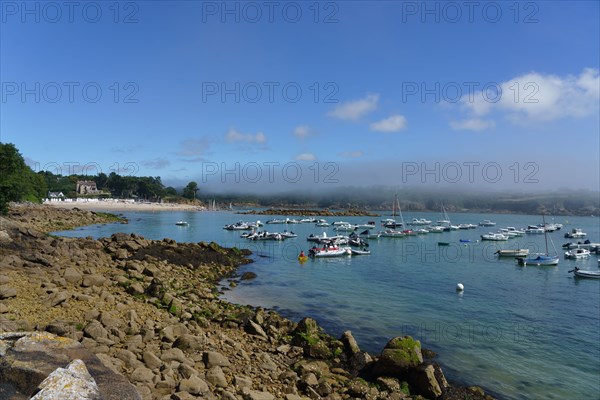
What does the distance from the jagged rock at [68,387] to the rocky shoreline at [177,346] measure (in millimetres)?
121

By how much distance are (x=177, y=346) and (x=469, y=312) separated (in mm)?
19721

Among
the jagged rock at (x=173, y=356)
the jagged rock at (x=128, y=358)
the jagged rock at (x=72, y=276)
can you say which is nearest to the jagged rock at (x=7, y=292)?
the jagged rock at (x=72, y=276)

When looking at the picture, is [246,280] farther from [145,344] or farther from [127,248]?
[145,344]

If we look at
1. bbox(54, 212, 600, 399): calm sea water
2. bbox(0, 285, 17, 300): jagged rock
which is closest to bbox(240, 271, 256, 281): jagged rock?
bbox(54, 212, 600, 399): calm sea water

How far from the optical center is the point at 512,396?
516 inches

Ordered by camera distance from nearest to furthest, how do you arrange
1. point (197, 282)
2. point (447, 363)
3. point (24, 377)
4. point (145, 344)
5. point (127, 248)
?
point (24, 377), point (145, 344), point (447, 363), point (197, 282), point (127, 248)

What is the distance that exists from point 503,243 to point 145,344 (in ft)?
256

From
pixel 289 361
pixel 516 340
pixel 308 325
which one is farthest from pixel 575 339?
pixel 289 361


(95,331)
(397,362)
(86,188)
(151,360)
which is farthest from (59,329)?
(86,188)

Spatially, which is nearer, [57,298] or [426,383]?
[57,298]

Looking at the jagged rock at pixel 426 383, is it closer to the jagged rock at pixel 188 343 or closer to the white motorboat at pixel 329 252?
the jagged rock at pixel 188 343

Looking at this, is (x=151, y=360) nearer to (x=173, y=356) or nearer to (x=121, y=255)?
(x=173, y=356)

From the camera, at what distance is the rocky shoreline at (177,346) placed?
26.2 feet

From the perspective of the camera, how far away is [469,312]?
2369 centimetres
